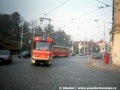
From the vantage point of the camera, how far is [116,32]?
30719 mm

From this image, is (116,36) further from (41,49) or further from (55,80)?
(55,80)

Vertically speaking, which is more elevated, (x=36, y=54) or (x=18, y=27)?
(x=18, y=27)

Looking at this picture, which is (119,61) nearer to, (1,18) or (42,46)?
(42,46)

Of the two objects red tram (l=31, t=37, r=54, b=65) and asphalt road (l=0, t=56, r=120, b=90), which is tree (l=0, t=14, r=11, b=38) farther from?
asphalt road (l=0, t=56, r=120, b=90)

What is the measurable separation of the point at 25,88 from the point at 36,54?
47.1ft

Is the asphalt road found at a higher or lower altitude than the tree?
lower

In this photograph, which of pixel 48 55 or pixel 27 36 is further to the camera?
pixel 27 36

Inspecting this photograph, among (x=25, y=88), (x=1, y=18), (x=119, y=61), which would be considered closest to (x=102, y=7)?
(x=119, y=61)

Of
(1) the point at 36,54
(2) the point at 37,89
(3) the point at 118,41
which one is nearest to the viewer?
(2) the point at 37,89

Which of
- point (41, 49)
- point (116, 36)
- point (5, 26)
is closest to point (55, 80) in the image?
point (41, 49)

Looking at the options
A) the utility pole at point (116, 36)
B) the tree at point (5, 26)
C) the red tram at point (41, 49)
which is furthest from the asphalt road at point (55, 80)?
the tree at point (5, 26)

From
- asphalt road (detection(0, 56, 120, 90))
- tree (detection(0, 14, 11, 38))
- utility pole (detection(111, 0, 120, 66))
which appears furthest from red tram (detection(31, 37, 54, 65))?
tree (detection(0, 14, 11, 38))

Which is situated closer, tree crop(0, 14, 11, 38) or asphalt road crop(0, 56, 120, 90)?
asphalt road crop(0, 56, 120, 90)

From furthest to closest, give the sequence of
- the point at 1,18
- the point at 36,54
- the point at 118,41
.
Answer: the point at 1,18 < the point at 118,41 < the point at 36,54
